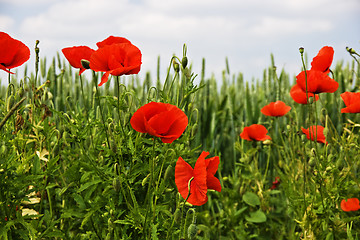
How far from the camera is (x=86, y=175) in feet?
3.88

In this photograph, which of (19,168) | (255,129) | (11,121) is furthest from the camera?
(255,129)

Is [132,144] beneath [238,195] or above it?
above

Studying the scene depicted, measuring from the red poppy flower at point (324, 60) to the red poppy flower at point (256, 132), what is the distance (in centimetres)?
51

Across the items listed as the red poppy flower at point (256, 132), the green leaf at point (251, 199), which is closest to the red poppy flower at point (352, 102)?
the red poppy flower at point (256, 132)

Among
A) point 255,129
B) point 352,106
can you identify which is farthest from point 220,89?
point 352,106

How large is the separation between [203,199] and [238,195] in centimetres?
106

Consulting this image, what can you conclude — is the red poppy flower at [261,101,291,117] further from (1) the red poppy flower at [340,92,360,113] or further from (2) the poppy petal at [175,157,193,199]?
(2) the poppy petal at [175,157,193,199]

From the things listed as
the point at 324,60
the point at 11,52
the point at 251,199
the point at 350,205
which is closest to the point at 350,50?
the point at 324,60

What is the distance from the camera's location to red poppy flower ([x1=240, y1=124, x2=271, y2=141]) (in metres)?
1.89

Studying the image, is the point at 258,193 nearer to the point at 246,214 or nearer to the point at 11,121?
the point at 246,214

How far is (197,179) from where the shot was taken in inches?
35.7

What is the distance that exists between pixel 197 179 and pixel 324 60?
2.60ft

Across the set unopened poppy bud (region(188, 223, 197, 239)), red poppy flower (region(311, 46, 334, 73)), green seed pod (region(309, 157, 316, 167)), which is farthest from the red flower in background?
unopened poppy bud (region(188, 223, 197, 239))

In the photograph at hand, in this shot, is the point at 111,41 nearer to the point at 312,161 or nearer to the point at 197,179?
the point at 197,179
